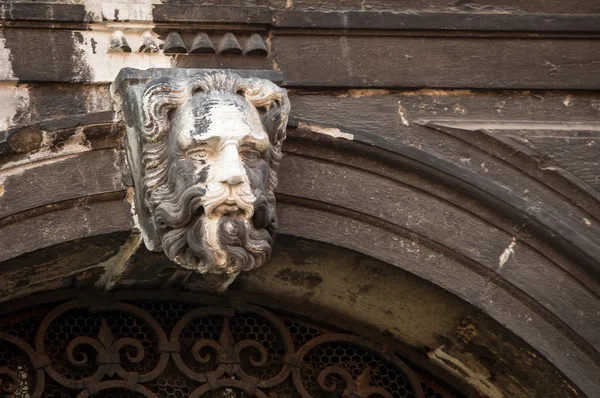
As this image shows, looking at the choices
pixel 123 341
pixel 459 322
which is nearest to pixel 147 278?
pixel 123 341

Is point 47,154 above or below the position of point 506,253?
above

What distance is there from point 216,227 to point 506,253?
104 cm

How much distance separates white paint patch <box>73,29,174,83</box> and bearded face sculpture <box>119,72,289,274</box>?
23cm

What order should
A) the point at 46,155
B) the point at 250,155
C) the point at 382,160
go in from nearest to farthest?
the point at 250,155
the point at 46,155
the point at 382,160

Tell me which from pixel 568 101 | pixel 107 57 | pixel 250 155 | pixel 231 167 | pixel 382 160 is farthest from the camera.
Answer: pixel 568 101

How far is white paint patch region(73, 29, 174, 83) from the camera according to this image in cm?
553

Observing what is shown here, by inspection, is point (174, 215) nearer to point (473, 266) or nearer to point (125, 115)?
point (125, 115)

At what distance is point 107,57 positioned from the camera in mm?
5559

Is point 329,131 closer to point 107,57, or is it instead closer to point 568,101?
point 107,57

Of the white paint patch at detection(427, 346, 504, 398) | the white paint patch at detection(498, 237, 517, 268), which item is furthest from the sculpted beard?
the white paint patch at detection(427, 346, 504, 398)

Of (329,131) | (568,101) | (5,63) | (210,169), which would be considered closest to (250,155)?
(210,169)

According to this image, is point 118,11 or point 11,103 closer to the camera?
point 11,103

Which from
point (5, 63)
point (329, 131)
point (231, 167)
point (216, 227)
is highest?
point (5, 63)

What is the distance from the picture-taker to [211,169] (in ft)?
17.1
